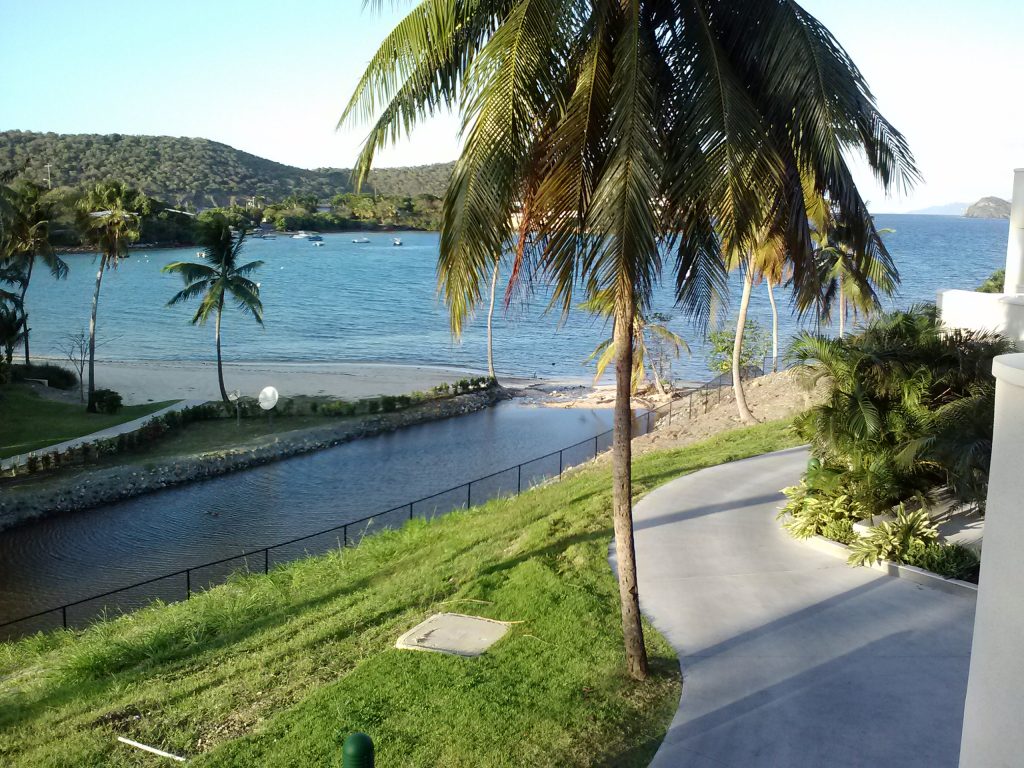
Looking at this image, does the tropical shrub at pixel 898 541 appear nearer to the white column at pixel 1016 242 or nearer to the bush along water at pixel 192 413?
the white column at pixel 1016 242

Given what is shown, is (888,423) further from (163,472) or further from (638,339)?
(163,472)

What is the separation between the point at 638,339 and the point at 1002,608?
503 inches

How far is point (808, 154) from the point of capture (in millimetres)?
7160

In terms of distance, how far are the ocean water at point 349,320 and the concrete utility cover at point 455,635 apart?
87.6 ft

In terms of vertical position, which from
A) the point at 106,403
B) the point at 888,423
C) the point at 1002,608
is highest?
the point at 1002,608

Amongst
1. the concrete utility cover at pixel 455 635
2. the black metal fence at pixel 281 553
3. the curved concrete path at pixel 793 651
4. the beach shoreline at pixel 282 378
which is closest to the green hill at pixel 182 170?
the beach shoreline at pixel 282 378

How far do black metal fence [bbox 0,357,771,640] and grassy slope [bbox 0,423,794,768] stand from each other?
208cm

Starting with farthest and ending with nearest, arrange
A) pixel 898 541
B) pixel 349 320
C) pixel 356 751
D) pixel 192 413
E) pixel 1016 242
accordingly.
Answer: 1. pixel 349 320
2. pixel 192 413
3. pixel 1016 242
4. pixel 898 541
5. pixel 356 751

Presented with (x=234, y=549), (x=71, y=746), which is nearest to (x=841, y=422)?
(x=71, y=746)

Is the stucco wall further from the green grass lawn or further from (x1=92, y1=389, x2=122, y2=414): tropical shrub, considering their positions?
(x1=92, y1=389, x2=122, y2=414): tropical shrub

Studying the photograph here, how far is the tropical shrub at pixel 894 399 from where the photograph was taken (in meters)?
12.0

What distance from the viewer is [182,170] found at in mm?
136250

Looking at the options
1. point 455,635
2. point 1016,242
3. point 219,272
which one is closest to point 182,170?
point 219,272

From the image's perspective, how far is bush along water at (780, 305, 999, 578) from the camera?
1152 cm
